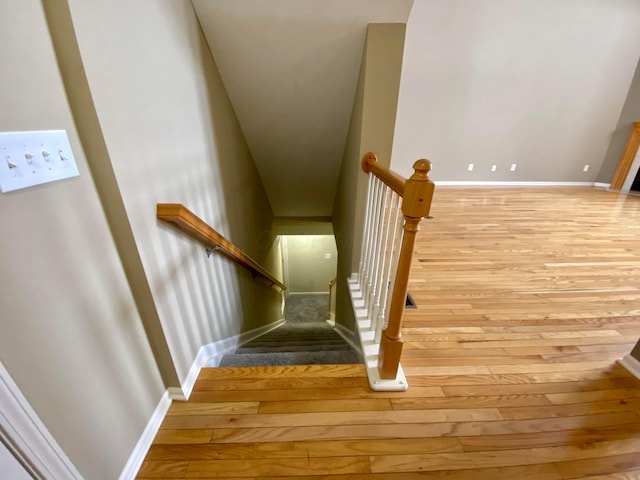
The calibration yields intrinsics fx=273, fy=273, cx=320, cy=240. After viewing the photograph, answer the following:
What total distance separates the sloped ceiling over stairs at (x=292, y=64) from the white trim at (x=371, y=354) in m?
1.59

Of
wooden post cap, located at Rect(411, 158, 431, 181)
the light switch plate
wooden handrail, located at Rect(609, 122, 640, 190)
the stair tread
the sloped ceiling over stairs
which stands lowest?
the stair tread

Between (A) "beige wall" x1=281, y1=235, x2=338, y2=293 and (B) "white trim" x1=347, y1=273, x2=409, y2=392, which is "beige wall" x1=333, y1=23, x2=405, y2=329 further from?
(A) "beige wall" x1=281, y1=235, x2=338, y2=293

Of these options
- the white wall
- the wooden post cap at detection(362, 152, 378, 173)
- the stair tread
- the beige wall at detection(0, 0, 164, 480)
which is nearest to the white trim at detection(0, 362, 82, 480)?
the beige wall at detection(0, 0, 164, 480)

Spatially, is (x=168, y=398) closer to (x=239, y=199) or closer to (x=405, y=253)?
(x=405, y=253)

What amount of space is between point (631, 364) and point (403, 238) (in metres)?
1.40

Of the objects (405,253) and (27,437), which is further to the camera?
(405,253)

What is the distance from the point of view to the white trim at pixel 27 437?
59 cm

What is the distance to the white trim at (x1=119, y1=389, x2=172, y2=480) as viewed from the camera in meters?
0.97

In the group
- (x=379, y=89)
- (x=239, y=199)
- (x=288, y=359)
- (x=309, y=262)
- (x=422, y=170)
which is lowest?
(x=309, y=262)

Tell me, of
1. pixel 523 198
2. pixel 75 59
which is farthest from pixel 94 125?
pixel 523 198

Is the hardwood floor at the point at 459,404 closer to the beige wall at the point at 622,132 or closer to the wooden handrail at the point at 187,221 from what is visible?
the wooden handrail at the point at 187,221

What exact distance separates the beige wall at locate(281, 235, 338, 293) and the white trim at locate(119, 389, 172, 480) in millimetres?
4984

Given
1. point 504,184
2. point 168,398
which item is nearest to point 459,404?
point 168,398

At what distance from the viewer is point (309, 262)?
21.6 feet
